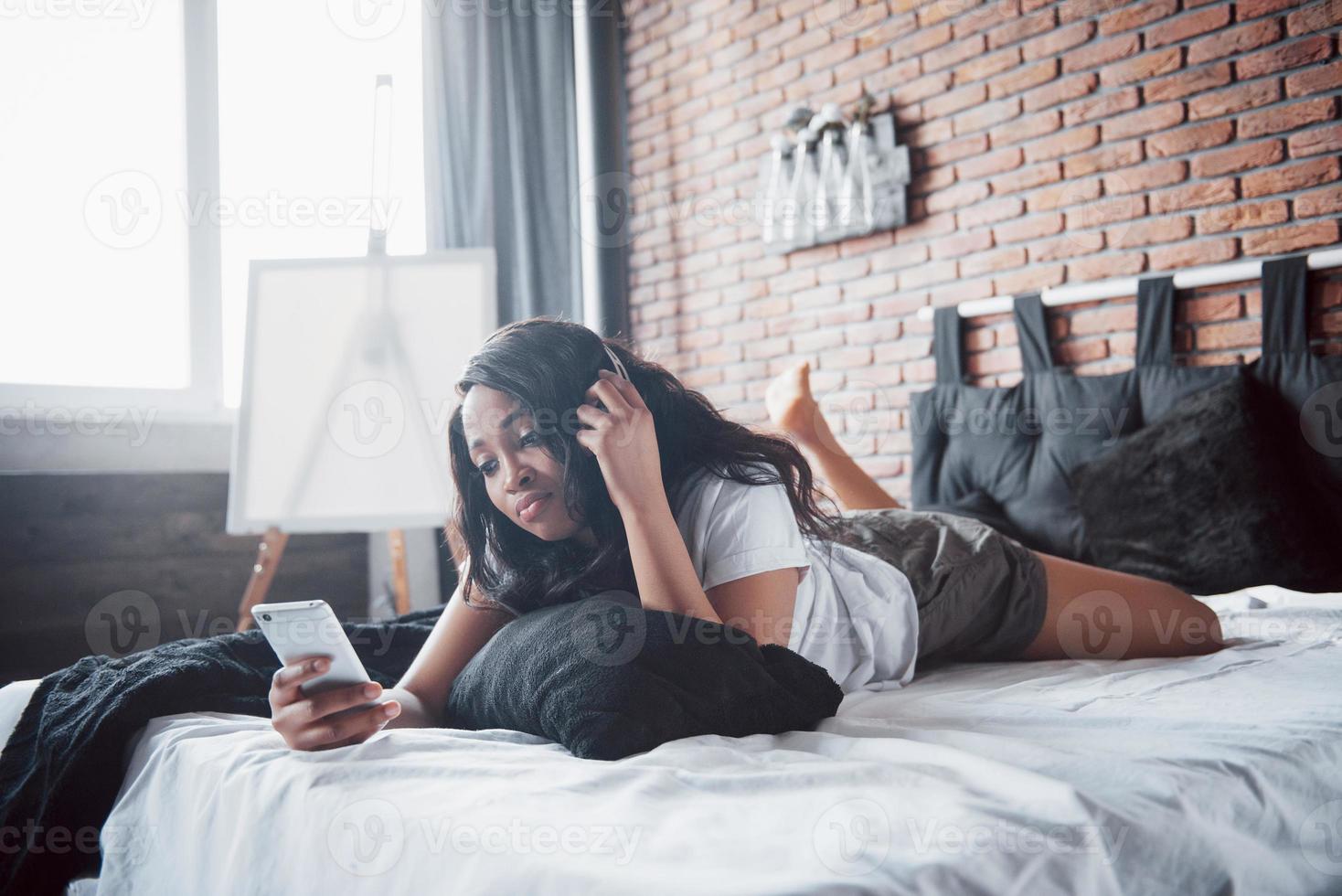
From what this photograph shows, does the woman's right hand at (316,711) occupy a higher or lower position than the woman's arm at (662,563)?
lower

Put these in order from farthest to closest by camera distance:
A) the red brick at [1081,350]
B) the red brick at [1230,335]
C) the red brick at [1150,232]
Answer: the red brick at [1081,350], the red brick at [1150,232], the red brick at [1230,335]

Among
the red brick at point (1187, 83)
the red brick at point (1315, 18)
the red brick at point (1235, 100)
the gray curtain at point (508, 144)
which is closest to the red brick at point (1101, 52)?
the red brick at point (1187, 83)

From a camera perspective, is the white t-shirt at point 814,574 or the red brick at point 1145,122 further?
the red brick at point 1145,122

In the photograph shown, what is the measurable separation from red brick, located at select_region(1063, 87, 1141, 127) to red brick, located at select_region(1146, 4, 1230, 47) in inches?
5.0

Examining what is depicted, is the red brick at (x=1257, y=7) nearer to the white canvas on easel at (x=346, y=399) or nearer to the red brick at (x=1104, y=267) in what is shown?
the red brick at (x=1104, y=267)

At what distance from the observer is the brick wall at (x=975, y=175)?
2334mm

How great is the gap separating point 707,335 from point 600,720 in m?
2.72

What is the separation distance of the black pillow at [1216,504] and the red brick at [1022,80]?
100 centimetres

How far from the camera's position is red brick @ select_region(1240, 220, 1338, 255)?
2.24 meters

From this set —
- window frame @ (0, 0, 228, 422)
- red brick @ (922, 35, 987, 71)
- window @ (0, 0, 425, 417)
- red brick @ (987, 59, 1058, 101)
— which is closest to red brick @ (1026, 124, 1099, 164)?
red brick @ (987, 59, 1058, 101)

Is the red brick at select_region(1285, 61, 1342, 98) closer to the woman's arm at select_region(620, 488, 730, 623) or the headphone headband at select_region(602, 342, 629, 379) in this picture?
the headphone headband at select_region(602, 342, 629, 379)

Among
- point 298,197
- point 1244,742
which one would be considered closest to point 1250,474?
point 1244,742

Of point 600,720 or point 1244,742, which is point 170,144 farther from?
point 1244,742

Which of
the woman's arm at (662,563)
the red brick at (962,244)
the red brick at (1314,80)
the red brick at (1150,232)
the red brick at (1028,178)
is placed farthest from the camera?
the red brick at (962,244)
